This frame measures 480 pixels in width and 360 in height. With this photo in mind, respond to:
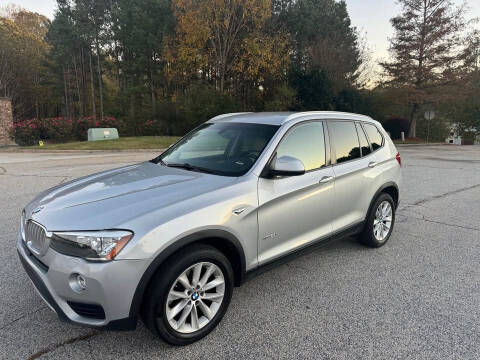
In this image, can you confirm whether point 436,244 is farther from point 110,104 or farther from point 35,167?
point 110,104

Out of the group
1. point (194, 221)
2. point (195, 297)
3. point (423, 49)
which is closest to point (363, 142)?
point (194, 221)

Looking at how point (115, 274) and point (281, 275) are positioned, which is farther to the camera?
point (281, 275)

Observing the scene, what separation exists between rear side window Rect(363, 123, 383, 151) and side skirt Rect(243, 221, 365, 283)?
1063 mm

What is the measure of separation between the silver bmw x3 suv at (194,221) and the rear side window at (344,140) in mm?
21

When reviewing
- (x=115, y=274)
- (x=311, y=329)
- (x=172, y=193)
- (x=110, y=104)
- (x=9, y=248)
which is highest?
(x=110, y=104)

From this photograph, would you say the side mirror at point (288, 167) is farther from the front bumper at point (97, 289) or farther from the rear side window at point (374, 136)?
the rear side window at point (374, 136)

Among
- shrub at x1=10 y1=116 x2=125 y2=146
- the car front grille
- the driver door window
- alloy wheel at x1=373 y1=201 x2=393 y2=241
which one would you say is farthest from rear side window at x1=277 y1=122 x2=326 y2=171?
shrub at x1=10 y1=116 x2=125 y2=146

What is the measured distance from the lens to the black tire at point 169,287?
2234mm

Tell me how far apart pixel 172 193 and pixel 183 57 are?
23.9 metres

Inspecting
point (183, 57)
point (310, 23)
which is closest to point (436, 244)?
point (183, 57)

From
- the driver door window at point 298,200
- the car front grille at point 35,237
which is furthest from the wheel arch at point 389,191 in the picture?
the car front grille at point 35,237

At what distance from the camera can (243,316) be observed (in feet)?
9.36

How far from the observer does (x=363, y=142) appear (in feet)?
13.6

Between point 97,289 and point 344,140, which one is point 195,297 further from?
point 344,140
